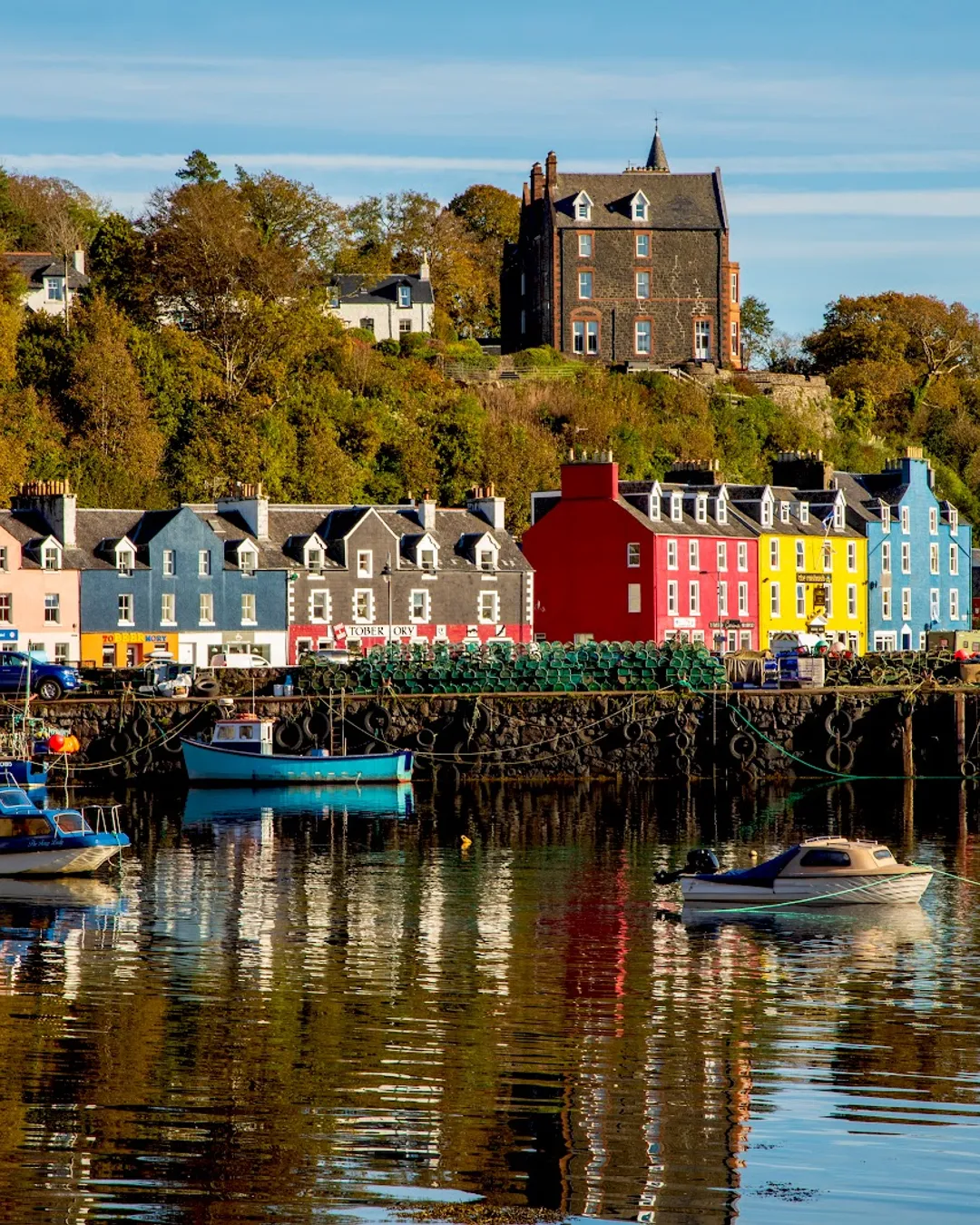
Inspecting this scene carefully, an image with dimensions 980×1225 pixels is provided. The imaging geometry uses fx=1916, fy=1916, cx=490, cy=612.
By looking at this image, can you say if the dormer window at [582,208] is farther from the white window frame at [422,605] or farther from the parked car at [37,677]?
the parked car at [37,677]

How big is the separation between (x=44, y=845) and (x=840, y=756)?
39.2 meters

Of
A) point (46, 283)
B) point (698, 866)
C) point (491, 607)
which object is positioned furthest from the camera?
point (46, 283)

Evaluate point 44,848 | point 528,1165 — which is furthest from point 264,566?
point 528,1165

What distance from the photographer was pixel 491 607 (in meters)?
92.7

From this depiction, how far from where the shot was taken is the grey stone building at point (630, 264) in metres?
125

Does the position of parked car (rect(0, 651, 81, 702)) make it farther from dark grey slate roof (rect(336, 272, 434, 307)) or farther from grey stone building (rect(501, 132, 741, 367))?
grey stone building (rect(501, 132, 741, 367))

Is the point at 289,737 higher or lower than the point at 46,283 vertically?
lower

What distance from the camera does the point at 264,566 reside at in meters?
87.2

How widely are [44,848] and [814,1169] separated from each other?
27.1 metres

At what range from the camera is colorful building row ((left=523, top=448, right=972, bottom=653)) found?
94125 millimetres

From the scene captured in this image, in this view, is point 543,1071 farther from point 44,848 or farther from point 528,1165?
point 44,848

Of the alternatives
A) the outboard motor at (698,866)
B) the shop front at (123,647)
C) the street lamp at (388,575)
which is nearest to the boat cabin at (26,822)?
the outboard motor at (698,866)

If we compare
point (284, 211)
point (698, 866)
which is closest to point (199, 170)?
point (284, 211)

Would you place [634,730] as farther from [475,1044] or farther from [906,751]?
[475,1044]
